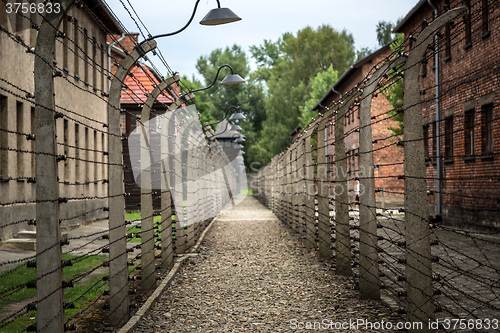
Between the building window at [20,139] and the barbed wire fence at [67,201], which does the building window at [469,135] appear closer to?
the barbed wire fence at [67,201]

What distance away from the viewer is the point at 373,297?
6898 mm

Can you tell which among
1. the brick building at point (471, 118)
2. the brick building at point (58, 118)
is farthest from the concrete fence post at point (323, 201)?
the brick building at point (471, 118)

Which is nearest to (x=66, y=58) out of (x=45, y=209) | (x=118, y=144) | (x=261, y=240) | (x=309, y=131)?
(x=261, y=240)

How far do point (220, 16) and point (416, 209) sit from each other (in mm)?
4464

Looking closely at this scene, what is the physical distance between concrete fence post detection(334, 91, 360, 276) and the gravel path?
0.90 feet

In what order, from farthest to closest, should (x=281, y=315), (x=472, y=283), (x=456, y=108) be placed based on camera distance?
(x=456, y=108) < (x=472, y=283) < (x=281, y=315)

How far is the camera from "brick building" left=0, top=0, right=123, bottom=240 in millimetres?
13906

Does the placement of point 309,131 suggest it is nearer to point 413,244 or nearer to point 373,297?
point 373,297

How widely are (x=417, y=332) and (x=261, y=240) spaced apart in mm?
10140

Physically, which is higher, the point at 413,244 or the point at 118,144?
the point at 118,144
